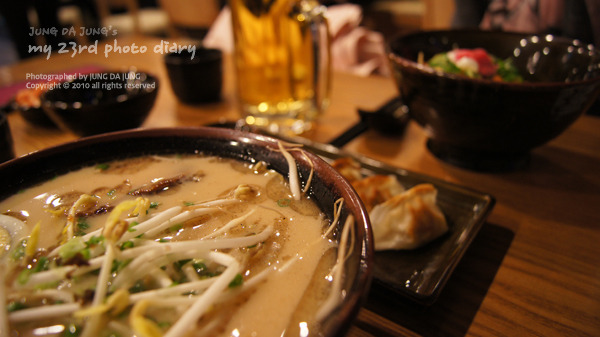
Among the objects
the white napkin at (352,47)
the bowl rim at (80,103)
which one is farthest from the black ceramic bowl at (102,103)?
the white napkin at (352,47)

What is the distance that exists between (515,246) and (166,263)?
839 mm

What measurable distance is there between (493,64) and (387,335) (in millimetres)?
1116

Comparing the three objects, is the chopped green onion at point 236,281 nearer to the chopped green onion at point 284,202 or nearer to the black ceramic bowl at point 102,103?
the chopped green onion at point 284,202

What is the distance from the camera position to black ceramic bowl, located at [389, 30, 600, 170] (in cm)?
105

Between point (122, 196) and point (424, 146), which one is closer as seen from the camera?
point (122, 196)

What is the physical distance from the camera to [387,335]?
29.3 inches

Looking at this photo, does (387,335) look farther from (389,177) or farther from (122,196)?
(122,196)

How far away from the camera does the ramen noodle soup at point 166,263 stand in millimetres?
506

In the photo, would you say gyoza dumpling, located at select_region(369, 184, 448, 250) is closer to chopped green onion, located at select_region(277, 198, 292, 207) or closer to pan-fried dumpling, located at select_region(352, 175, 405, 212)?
pan-fried dumpling, located at select_region(352, 175, 405, 212)

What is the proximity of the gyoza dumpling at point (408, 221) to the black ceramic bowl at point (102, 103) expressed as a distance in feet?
3.14

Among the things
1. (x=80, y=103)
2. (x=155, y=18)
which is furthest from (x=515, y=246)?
(x=155, y=18)

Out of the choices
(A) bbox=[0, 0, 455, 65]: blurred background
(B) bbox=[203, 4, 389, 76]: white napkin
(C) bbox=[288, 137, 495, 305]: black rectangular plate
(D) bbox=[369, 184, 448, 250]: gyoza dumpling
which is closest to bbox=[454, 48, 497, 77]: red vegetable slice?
(C) bbox=[288, 137, 495, 305]: black rectangular plate

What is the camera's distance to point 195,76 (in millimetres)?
1813

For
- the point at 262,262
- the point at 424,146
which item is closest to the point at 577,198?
the point at 424,146
